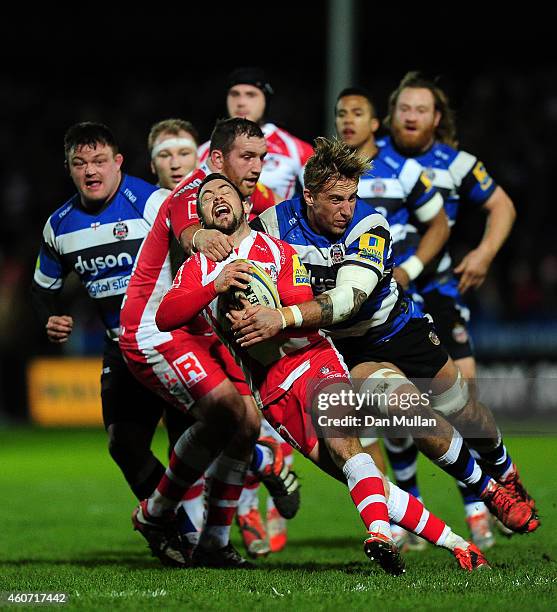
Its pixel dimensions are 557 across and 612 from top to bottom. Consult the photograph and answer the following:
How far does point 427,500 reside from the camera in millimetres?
10836

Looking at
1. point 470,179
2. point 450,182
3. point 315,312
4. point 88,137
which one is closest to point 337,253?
point 315,312

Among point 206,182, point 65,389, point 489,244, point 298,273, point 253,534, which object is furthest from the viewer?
point 65,389

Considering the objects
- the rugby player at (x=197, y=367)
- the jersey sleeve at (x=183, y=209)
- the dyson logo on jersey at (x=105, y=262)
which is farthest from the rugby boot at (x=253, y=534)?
the jersey sleeve at (x=183, y=209)

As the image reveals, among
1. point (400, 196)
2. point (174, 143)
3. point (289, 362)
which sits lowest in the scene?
point (289, 362)

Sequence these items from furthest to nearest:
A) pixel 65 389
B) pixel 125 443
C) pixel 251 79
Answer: pixel 65 389 < pixel 251 79 < pixel 125 443

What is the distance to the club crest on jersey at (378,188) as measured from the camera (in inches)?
321

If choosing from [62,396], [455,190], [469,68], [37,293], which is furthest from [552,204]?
[37,293]

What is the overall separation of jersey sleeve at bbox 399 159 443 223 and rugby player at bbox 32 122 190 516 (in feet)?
5.39

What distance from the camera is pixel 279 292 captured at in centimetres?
636

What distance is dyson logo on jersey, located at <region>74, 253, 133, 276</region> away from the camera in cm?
754

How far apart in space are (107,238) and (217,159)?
93 centimetres

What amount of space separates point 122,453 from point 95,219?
56.8 inches

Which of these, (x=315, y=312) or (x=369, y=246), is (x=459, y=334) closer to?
(x=369, y=246)

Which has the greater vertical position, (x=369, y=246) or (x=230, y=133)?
(x=230, y=133)
